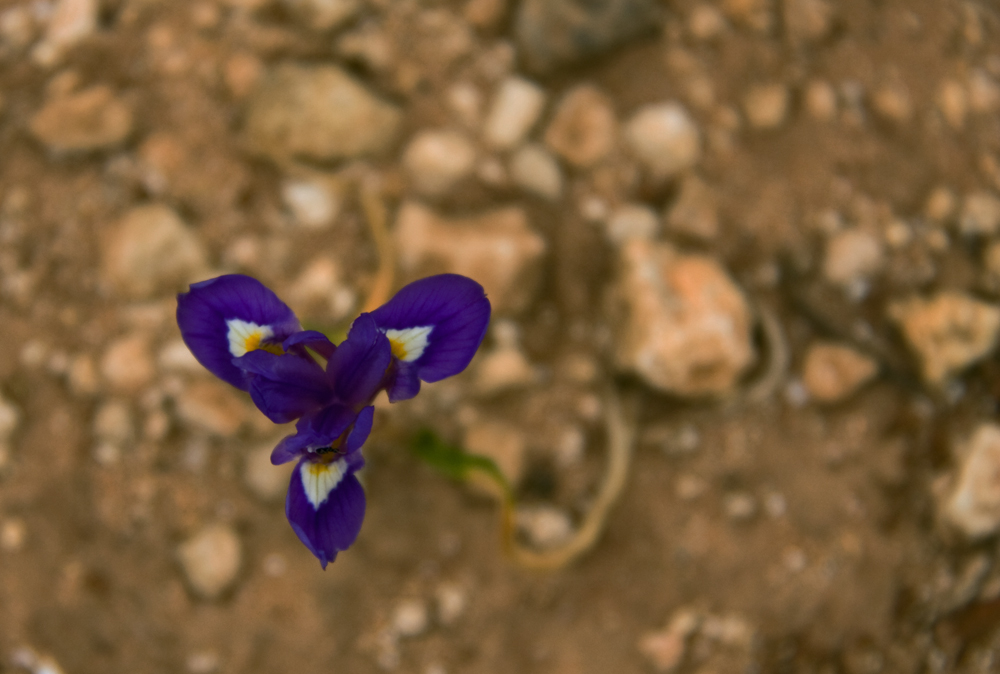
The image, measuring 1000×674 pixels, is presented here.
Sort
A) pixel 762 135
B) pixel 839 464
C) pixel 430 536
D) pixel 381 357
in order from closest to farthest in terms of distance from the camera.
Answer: pixel 381 357
pixel 430 536
pixel 839 464
pixel 762 135

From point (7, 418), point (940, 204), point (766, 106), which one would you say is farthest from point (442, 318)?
point (940, 204)

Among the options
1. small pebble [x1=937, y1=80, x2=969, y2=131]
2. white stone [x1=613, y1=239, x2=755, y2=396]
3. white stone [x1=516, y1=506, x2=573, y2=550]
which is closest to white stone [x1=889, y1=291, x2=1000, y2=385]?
white stone [x1=613, y1=239, x2=755, y2=396]

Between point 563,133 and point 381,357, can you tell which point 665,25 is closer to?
point 563,133

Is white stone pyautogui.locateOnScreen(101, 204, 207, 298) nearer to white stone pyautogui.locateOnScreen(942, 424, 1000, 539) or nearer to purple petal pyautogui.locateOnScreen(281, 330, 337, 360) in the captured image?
purple petal pyautogui.locateOnScreen(281, 330, 337, 360)

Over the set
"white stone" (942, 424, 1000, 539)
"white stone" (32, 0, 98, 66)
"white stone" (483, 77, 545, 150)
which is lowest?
"white stone" (942, 424, 1000, 539)

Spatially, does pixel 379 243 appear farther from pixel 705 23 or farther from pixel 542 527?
pixel 705 23

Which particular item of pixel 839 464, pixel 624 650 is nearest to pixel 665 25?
pixel 839 464
